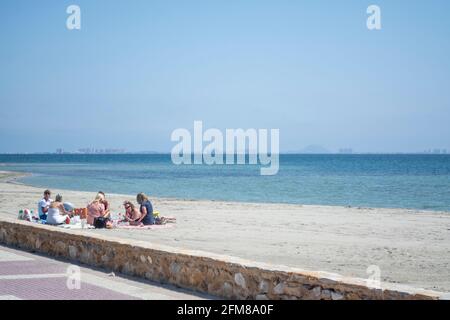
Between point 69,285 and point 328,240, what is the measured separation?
803 centimetres

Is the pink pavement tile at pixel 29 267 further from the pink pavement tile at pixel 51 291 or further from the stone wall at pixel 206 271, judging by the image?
the pink pavement tile at pixel 51 291

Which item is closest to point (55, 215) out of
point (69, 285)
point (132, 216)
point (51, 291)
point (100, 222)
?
point (100, 222)

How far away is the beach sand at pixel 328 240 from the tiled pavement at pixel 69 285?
3589 millimetres

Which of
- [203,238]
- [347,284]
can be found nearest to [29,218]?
[203,238]

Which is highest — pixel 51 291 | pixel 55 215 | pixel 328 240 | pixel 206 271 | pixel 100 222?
pixel 206 271

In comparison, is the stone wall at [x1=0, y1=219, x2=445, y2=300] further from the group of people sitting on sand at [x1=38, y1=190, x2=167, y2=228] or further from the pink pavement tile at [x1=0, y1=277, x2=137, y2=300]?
the group of people sitting on sand at [x1=38, y1=190, x2=167, y2=228]

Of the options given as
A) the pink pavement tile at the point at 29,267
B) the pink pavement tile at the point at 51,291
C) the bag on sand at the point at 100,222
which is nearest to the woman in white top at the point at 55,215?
the bag on sand at the point at 100,222

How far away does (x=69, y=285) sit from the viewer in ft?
22.9

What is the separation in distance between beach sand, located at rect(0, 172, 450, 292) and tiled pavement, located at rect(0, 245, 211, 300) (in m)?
3.59

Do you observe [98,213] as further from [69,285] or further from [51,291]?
[51,291]

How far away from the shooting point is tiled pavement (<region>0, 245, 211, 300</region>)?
6.45m

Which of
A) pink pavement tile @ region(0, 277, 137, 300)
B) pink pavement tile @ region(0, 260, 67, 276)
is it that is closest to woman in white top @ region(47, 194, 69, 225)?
pink pavement tile @ region(0, 260, 67, 276)
